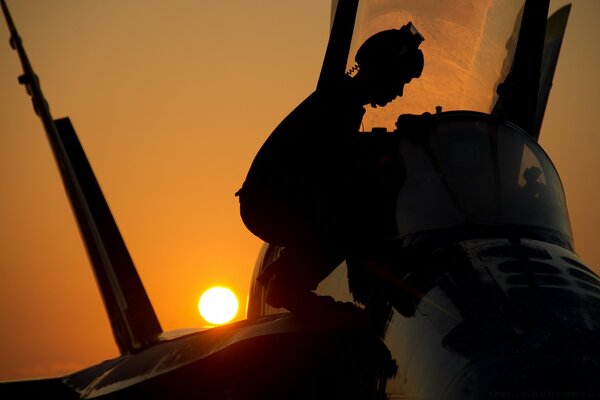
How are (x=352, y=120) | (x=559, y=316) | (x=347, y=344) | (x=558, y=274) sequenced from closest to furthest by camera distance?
(x=559, y=316), (x=558, y=274), (x=347, y=344), (x=352, y=120)

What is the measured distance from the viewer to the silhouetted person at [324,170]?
5.81 m

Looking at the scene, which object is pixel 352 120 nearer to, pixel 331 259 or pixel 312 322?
pixel 331 259

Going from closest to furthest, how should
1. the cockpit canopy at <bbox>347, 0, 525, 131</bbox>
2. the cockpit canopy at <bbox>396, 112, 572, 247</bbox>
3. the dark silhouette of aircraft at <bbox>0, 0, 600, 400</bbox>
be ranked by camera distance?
the dark silhouette of aircraft at <bbox>0, 0, 600, 400</bbox> → the cockpit canopy at <bbox>396, 112, 572, 247</bbox> → the cockpit canopy at <bbox>347, 0, 525, 131</bbox>

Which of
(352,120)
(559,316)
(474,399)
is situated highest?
(352,120)

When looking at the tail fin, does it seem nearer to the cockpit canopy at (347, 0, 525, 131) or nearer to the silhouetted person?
the cockpit canopy at (347, 0, 525, 131)

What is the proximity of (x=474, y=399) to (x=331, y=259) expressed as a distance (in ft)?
7.34

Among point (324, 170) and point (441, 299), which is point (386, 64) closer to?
point (324, 170)

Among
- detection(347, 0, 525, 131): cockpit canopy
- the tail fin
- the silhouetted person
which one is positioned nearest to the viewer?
the silhouetted person

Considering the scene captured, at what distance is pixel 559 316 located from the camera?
4.26 m

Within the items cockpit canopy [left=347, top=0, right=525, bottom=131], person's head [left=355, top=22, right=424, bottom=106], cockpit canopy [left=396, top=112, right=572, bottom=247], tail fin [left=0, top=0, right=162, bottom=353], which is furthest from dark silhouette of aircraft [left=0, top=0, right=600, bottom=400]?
tail fin [left=0, top=0, right=162, bottom=353]

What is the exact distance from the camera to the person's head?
5852mm

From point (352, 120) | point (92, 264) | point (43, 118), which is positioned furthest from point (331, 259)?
point (43, 118)

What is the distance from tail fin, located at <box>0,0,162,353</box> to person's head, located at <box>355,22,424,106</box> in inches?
261

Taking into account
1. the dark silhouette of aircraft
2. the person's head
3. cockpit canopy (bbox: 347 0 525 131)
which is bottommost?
the dark silhouette of aircraft
